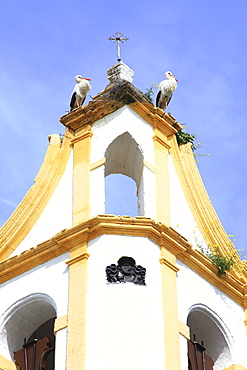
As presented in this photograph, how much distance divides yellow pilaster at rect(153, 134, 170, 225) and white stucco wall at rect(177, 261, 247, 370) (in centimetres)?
114

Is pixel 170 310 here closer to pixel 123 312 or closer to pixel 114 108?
pixel 123 312

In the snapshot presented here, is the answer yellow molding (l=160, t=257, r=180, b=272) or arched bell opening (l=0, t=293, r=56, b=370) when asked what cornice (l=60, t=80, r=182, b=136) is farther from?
arched bell opening (l=0, t=293, r=56, b=370)

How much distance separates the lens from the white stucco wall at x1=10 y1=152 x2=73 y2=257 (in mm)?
28078

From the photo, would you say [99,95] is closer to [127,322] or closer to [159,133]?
[159,133]

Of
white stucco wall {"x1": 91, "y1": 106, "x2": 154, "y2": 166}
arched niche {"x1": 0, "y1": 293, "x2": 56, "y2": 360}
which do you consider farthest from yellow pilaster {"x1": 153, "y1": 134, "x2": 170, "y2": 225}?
arched niche {"x1": 0, "y1": 293, "x2": 56, "y2": 360}

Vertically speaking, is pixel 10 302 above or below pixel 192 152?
below

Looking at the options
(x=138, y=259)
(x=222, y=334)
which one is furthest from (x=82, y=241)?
(x=222, y=334)

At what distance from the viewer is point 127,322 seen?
2548 centimetres

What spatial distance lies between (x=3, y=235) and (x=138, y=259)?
3354 mm

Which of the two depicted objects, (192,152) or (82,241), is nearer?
(82,241)

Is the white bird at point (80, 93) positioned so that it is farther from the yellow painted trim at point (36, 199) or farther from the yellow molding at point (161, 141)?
the yellow molding at point (161, 141)

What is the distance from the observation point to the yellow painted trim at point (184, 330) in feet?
85.8

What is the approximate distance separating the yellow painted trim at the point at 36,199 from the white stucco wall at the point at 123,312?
7.73 ft

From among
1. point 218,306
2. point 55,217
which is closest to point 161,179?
point 55,217
